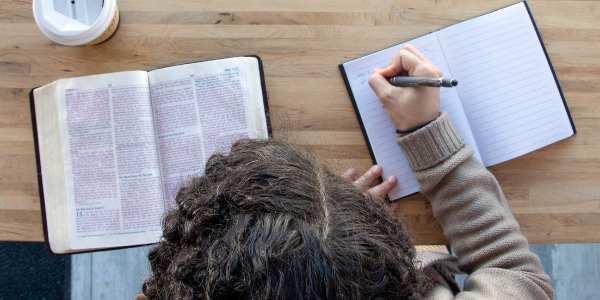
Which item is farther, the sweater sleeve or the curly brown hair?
the sweater sleeve

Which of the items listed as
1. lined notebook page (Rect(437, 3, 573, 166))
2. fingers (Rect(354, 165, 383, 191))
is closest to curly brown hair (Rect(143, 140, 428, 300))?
fingers (Rect(354, 165, 383, 191))

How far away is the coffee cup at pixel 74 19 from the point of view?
67 centimetres

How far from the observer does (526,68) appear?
2.35 feet

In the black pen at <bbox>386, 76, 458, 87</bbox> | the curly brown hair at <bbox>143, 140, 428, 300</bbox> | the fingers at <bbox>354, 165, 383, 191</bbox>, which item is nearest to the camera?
the curly brown hair at <bbox>143, 140, 428, 300</bbox>

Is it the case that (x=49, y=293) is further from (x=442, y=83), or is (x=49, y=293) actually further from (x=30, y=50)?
(x=442, y=83)

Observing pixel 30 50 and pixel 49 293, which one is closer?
pixel 30 50

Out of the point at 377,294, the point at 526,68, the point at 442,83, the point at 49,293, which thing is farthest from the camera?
the point at 49,293

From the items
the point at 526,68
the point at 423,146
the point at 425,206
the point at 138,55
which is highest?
the point at 138,55

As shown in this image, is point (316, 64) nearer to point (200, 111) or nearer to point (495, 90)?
point (200, 111)

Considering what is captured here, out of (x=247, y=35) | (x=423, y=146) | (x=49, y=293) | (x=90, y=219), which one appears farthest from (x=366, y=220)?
(x=49, y=293)

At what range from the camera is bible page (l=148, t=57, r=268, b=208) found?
28.3 inches

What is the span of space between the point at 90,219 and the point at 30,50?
362 millimetres

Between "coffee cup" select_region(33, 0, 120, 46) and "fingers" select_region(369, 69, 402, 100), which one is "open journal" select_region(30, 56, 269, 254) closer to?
"coffee cup" select_region(33, 0, 120, 46)

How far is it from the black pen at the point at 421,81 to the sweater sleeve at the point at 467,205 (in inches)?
3.0
